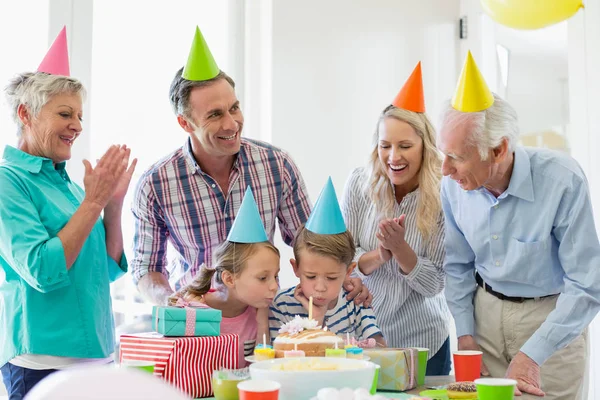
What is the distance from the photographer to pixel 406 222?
2.16 m

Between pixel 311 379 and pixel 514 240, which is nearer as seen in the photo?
pixel 311 379

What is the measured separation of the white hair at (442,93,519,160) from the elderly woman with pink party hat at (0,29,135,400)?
2.86 ft

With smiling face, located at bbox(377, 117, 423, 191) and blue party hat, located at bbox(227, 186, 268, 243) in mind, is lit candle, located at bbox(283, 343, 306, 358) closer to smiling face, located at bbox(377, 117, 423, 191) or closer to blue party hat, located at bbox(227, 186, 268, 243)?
blue party hat, located at bbox(227, 186, 268, 243)

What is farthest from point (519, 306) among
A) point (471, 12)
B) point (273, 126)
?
point (471, 12)

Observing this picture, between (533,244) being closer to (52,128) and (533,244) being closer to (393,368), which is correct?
(393,368)

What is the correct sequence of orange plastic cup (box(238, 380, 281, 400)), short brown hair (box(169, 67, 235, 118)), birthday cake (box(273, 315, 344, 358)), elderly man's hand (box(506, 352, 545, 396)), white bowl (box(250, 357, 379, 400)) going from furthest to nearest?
1. short brown hair (box(169, 67, 235, 118))
2. elderly man's hand (box(506, 352, 545, 396))
3. birthday cake (box(273, 315, 344, 358))
4. white bowl (box(250, 357, 379, 400))
5. orange plastic cup (box(238, 380, 281, 400))

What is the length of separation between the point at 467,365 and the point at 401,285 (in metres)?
0.65

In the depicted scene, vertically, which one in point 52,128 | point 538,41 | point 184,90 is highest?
point 538,41

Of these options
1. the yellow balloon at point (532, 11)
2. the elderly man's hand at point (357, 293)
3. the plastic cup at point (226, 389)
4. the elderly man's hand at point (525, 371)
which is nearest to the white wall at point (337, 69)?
the yellow balloon at point (532, 11)

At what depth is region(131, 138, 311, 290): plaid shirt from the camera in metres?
2.11

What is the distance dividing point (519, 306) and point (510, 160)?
0.40 metres

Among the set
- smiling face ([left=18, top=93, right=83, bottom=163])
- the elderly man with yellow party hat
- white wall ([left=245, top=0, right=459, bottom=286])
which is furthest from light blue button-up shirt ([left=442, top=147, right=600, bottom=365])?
white wall ([left=245, top=0, right=459, bottom=286])

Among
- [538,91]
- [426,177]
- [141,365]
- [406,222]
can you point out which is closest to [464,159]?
[426,177]

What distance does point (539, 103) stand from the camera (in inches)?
143
